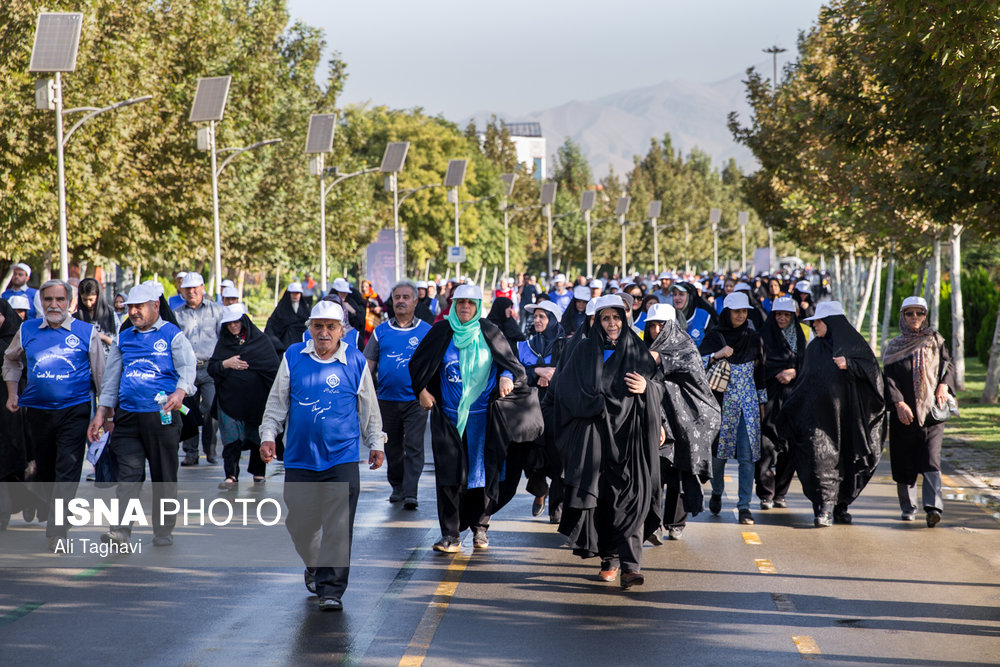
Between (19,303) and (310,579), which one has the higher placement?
(19,303)

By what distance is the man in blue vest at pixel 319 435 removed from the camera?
7.82 m

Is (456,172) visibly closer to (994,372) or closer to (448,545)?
(994,372)

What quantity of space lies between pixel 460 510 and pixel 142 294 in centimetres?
280

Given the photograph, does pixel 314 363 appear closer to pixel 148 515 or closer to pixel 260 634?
pixel 260 634

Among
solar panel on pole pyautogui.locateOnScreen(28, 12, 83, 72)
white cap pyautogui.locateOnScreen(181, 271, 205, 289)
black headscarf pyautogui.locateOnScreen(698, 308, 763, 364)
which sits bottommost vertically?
black headscarf pyautogui.locateOnScreen(698, 308, 763, 364)

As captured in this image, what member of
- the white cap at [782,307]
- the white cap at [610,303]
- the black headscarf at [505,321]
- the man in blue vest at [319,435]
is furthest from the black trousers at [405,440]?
the man in blue vest at [319,435]

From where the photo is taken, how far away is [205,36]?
Answer: 3912cm

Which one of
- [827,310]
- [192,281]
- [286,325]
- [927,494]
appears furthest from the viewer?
[286,325]

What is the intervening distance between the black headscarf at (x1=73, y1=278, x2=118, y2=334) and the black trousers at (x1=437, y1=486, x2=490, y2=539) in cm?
476

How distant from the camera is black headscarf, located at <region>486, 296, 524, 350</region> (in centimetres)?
1226

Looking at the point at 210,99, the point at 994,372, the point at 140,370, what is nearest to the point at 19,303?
the point at 140,370

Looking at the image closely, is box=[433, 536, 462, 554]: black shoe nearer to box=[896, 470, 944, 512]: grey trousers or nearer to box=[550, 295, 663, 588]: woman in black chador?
box=[550, 295, 663, 588]: woman in black chador

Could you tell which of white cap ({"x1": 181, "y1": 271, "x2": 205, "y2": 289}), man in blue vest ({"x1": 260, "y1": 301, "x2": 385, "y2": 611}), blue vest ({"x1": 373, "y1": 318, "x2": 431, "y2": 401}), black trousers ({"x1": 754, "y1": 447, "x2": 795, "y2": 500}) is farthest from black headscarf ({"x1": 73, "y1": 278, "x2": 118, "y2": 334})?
black trousers ({"x1": 754, "y1": 447, "x2": 795, "y2": 500})

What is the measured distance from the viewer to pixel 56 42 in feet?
70.1
